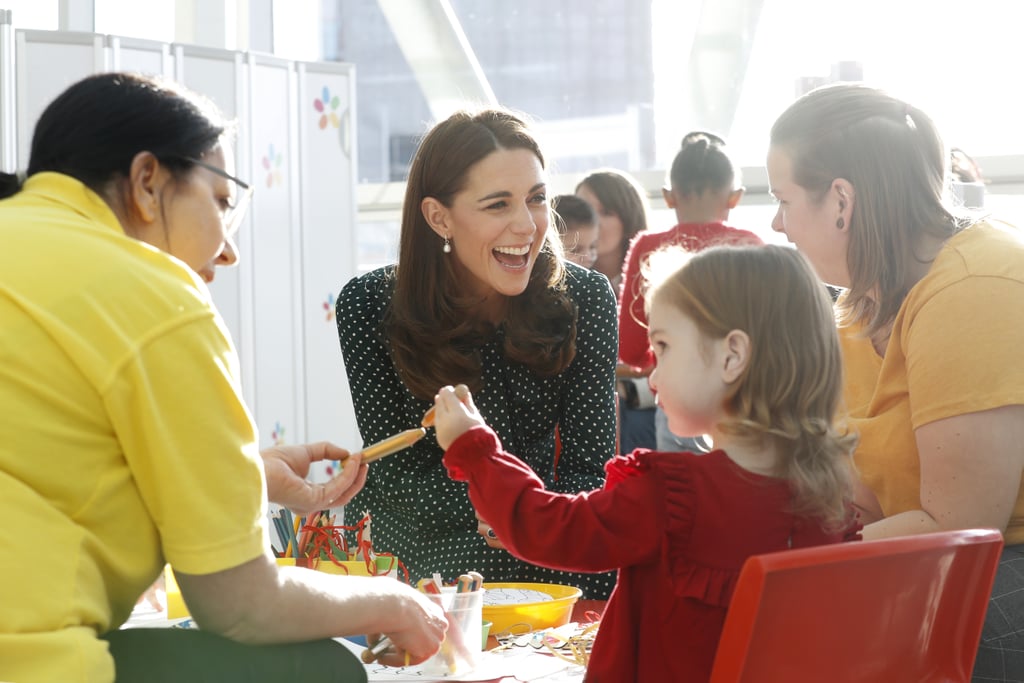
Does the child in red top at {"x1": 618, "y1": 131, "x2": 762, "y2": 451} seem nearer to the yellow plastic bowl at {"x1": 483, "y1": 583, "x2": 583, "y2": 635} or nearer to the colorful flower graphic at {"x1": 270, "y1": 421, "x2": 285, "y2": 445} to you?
the colorful flower graphic at {"x1": 270, "y1": 421, "x2": 285, "y2": 445}

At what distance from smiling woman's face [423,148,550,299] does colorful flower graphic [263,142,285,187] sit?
5.21 feet

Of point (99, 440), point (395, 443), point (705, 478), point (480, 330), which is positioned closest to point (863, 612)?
point (705, 478)

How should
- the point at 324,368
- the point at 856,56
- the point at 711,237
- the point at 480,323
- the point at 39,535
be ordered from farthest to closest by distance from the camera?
the point at 856,56
the point at 324,368
the point at 711,237
the point at 480,323
the point at 39,535

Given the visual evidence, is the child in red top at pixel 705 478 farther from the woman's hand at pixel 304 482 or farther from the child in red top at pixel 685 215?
the child in red top at pixel 685 215

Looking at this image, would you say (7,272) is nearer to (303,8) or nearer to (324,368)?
(324,368)

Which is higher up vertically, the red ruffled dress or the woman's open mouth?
the woman's open mouth

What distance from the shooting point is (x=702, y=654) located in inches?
51.5

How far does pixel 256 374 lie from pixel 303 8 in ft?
7.79

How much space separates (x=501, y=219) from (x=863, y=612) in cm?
128

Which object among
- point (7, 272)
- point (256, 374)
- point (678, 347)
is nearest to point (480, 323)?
point (678, 347)

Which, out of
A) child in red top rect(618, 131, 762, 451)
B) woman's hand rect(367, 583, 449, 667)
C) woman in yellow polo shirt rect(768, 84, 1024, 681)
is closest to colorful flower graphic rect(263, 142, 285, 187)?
child in red top rect(618, 131, 762, 451)

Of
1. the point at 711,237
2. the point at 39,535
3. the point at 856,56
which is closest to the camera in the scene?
the point at 39,535

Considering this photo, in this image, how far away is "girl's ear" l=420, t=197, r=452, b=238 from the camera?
2.30 metres

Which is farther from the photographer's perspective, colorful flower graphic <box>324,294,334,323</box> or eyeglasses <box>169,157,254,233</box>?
colorful flower graphic <box>324,294,334,323</box>
